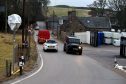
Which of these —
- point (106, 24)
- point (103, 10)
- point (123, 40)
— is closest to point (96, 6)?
point (103, 10)

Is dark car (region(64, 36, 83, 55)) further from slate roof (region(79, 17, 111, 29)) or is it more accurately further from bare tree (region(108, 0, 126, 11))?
bare tree (region(108, 0, 126, 11))

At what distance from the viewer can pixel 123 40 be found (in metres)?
53.5

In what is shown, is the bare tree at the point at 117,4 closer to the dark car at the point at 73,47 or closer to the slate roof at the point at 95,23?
the slate roof at the point at 95,23

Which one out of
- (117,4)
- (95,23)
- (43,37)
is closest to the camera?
(43,37)

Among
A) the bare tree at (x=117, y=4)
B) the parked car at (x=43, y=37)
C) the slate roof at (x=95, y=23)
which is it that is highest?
the bare tree at (x=117, y=4)

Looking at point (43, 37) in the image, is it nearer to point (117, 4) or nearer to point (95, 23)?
point (95, 23)

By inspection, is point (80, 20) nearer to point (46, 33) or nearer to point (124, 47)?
point (46, 33)

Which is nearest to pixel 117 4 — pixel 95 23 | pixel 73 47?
pixel 95 23

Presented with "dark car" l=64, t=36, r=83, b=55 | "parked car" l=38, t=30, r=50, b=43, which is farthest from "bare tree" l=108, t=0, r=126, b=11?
"dark car" l=64, t=36, r=83, b=55

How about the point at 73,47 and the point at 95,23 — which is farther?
the point at 95,23

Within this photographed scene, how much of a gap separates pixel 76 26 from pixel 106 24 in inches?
334

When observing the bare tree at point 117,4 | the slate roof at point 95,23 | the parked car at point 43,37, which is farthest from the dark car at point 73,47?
the bare tree at point 117,4

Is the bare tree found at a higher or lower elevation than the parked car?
higher

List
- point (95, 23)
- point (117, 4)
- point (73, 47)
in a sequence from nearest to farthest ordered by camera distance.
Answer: point (73, 47), point (95, 23), point (117, 4)
